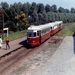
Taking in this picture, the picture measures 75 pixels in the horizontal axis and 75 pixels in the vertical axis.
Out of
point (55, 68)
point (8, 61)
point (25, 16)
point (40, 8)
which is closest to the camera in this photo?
point (55, 68)

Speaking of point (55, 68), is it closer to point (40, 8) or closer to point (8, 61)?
Answer: point (8, 61)

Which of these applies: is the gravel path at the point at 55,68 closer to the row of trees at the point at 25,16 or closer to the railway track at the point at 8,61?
the railway track at the point at 8,61

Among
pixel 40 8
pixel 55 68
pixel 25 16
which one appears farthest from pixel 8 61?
pixel 40 8

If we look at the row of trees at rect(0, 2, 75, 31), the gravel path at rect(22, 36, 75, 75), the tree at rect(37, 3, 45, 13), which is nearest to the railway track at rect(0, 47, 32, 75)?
the gravel path at rect(22, 36, 75, 75)

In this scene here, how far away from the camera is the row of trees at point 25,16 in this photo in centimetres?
6265

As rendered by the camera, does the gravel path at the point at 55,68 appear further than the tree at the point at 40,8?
No

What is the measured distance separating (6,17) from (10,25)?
11.0 metres

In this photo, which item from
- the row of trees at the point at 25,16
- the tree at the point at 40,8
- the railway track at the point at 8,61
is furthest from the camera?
the tree at the point at 40,8

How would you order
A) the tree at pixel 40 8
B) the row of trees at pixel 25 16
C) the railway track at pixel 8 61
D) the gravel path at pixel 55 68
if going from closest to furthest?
the gravel path at pixel 55 68
the railway track at pixel 8 61
the row of trees at pixel 25 16
the tree at pixel 40 8

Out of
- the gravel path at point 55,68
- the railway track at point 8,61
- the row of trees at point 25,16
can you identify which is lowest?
the railway track at point 8,61

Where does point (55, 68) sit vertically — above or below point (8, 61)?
above

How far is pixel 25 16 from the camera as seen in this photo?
2901 inches

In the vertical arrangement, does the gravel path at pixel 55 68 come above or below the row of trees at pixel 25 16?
below

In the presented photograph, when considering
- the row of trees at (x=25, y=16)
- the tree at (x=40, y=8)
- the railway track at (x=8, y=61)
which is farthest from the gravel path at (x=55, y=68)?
the tree at (x=40, y=8)
